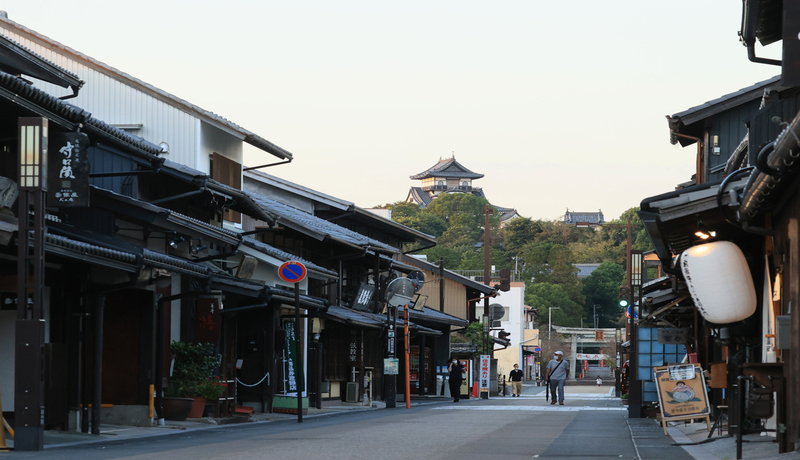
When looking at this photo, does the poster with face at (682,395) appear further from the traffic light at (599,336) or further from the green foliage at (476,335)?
the traffic light at (599,336)

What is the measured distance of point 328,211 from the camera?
35156 mm

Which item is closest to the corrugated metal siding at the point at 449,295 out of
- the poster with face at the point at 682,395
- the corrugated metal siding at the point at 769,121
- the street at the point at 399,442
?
the street at the point at 399,442

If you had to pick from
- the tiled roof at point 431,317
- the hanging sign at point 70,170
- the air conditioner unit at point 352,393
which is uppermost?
the hanging sign at point 70,170

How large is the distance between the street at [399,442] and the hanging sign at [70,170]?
11.2 ft

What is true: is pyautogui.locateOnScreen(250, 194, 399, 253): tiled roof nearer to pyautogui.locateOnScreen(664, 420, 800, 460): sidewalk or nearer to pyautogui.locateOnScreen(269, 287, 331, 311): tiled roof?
pyautogui.locateOnScreen(269, 287, 331, 311): tiled roof

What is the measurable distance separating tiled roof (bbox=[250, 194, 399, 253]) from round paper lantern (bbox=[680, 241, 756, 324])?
12504 mm

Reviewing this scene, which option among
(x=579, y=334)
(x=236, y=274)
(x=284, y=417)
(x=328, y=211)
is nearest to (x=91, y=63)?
(x=236, y=274)

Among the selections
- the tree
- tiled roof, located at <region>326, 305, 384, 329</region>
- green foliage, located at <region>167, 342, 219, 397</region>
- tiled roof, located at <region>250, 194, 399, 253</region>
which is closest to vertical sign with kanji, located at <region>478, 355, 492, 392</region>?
tiled roof, located at <region>250, 194, 399, 253</region>

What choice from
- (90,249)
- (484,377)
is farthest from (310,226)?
(484,377)

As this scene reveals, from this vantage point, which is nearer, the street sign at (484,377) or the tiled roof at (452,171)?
the street sign at (484,377)

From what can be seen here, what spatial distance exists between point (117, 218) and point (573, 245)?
112 m

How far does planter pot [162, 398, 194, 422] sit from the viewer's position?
56.5 ft

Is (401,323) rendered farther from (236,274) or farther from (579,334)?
(579,334)

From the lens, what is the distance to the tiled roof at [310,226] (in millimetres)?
25828
